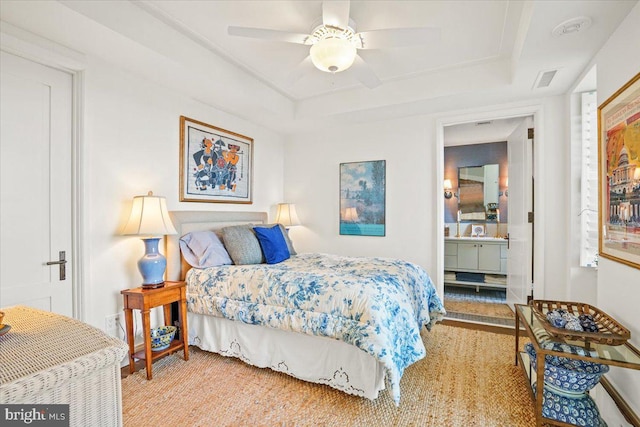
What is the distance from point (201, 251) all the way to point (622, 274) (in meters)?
3.08

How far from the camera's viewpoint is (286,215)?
171 inches

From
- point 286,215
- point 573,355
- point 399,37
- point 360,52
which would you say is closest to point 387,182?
point 286,215

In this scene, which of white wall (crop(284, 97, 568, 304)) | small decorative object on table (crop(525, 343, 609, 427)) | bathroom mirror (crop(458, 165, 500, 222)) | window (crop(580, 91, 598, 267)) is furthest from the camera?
bathroom mirror (crop(458, 165, 500, 222))

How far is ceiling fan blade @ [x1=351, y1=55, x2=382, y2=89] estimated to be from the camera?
2.32 metres

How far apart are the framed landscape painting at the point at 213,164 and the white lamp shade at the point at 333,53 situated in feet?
5.59

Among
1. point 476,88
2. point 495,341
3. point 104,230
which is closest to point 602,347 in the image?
point 495,341

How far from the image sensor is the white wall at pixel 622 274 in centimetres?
170

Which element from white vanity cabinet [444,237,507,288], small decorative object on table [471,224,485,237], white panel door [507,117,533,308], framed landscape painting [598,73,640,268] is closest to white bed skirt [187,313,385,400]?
framed landscape painting [598,73,640,268]

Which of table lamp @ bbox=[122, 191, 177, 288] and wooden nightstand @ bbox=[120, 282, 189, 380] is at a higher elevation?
table lamp @ bbox=[122, 191, 177, 288]

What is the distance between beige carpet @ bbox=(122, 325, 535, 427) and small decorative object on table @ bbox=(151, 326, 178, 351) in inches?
6.5

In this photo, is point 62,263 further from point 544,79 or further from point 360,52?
point 544,79

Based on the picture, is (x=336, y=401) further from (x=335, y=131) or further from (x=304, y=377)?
(x=335, y=131)

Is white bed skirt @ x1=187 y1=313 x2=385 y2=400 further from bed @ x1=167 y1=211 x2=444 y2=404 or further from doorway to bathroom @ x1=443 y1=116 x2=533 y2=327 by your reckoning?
doorway to bathroom @ x1=443 y1=116 x2=533 y2=327

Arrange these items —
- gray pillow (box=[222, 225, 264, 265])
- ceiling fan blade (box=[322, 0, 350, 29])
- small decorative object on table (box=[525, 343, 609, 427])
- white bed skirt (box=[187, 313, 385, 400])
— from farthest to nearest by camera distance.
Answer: gray pillow (box=[222, 225, 264, 265]) → white bed skirt (box=[187, 313, 385, 400]) → ceiling fan blade (box=[322, 0, 350, 29]) → small decorative object on table (box=[525, 343, 609, 427])
